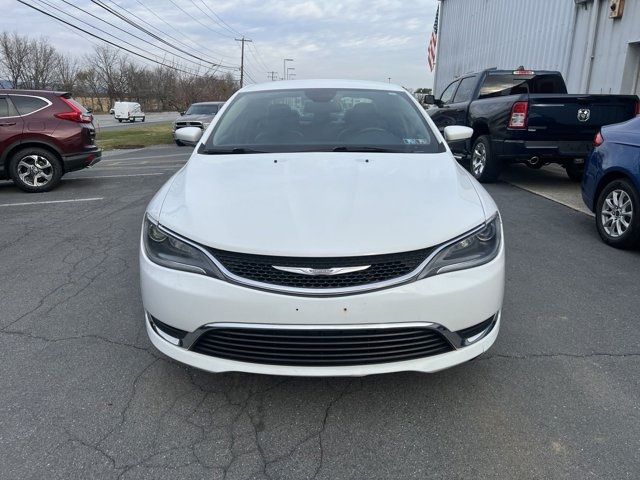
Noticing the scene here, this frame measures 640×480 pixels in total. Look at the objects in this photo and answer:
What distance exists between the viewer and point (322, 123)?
12.2 ft

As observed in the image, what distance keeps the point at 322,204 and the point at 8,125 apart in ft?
26.6

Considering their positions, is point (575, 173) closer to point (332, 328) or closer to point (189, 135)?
point (189, 135)

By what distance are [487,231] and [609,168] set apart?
3.46 m

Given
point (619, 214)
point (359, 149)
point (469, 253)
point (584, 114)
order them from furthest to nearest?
point (584, 114) < point (619, 214) < point (359, 149) < point (469, 253)

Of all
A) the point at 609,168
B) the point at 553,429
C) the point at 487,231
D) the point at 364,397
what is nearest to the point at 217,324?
the point at 364,397

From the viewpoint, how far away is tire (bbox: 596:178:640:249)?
4.84 meters

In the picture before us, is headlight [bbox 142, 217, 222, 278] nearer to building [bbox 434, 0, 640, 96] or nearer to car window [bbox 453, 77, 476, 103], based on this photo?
car window [bbox 453, 77, 476, 103]

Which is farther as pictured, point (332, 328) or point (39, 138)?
point (39, 138)

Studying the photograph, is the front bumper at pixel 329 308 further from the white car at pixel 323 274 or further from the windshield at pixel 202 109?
→ the windshield at pixel 202 109

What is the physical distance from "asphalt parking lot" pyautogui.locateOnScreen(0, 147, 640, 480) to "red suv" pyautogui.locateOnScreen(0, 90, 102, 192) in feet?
17.7

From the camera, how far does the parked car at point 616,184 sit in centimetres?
486

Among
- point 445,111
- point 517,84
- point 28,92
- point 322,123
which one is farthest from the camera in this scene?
point 445,111

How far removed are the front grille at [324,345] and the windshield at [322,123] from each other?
1.51 m

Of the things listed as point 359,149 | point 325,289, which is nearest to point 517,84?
point 359,149
